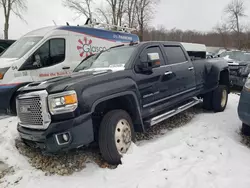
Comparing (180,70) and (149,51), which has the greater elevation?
(149,51)

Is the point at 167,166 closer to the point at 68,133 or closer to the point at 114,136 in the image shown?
the point at 114,136

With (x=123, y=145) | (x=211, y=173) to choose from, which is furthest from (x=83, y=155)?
(x=211, y=173)

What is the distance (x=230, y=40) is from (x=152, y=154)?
43.4 m

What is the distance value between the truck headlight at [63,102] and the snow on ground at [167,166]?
932 mm

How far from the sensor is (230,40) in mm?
40781

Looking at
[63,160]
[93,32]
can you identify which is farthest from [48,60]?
[63,160]

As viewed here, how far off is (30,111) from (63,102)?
58cm

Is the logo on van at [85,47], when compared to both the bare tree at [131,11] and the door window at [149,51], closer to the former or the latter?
the door window at [149,51]

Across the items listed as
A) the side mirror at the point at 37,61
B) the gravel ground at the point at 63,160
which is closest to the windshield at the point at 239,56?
the side mirror at the point at 37,61

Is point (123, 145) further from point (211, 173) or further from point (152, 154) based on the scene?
point (211, 173)

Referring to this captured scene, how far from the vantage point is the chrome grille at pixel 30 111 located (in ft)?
9.45

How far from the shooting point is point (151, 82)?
12.7ft

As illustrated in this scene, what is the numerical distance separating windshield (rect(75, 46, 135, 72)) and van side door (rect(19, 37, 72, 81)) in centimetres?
179

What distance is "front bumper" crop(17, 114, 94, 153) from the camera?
2719mm
